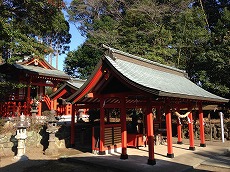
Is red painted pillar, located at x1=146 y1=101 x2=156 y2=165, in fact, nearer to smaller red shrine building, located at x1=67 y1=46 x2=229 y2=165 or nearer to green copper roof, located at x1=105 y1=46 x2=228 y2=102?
smaller red shrine building, located at x1=67 y1=46 x2=229 y2=165

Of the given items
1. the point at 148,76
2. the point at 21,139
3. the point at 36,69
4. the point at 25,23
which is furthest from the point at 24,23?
the point at 36,69

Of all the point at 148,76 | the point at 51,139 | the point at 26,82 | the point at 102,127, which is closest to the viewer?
the point at 102,127

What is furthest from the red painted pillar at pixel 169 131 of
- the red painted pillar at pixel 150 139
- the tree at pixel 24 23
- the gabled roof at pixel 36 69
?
the gabled roof at pixel 36 69

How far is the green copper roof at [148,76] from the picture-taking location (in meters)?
8.70

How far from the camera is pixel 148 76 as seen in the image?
36.1ft

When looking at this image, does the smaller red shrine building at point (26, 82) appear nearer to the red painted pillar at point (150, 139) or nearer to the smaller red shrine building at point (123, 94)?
the smaller red shrine building at point (123, 94)

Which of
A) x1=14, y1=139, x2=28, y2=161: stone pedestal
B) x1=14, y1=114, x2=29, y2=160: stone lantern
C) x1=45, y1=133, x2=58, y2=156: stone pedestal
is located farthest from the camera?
x1=45, y1=133, x2=58, y2=156: stone pedestal

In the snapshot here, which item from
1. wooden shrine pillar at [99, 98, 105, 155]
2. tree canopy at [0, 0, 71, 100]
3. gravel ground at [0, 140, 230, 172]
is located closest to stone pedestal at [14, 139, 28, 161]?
gravel ground at [0, 140, 230, 172]

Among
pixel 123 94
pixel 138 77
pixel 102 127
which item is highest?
pixel 138 77

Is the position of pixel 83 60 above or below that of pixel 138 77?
above

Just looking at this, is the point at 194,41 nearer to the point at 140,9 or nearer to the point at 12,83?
the point at 140,9

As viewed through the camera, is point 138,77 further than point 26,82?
No

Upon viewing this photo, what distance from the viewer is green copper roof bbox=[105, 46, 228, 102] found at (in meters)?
8.70

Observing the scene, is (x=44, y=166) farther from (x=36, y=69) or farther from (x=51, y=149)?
(x=36, y=69)
